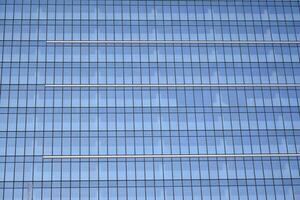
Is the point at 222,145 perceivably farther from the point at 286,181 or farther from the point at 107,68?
the point at 107,68

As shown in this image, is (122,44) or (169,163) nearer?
(169,163)

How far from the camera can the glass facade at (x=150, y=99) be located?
62938mm

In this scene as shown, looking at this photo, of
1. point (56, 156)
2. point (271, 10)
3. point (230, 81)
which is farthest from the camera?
point (271, 10)

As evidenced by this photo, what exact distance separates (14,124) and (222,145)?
2330 centimetres

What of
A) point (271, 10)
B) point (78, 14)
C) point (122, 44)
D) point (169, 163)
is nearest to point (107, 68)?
point (122, 44)

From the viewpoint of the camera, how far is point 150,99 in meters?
67.1

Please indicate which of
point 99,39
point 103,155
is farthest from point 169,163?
point 99,39

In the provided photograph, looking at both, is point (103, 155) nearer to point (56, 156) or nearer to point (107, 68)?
point (56, 156)

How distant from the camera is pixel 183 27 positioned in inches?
2808

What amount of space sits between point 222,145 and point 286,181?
794cm

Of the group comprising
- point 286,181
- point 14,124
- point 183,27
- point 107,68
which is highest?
point 183,27

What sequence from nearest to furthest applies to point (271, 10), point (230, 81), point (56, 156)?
point (56, 156) < point (230, 81) < point (271, 10)

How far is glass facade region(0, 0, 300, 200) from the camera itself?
2478 inches

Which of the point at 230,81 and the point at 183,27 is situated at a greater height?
the point at 183,27
